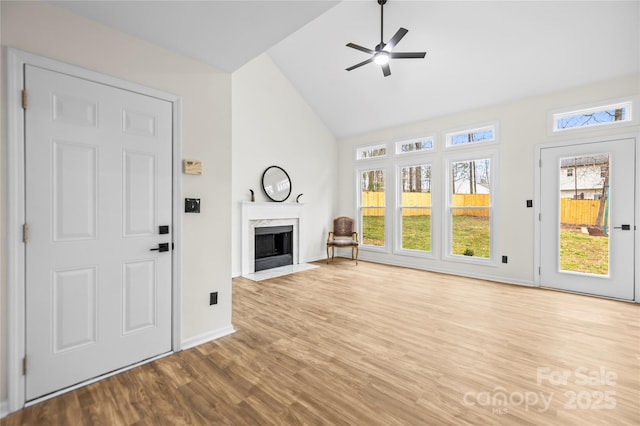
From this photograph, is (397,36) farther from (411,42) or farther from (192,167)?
(192,167)

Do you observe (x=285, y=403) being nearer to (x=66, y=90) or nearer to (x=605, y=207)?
(x=66, y=90)

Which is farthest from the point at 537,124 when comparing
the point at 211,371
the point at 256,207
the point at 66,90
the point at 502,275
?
the point at 66,90

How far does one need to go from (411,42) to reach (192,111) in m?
3.57

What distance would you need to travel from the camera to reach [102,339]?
2.07 metres

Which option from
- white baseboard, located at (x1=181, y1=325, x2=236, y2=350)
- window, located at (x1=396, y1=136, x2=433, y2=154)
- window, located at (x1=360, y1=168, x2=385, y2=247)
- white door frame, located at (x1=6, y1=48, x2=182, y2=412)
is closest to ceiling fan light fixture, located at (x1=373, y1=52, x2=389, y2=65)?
window, located at (x1=396, y1=136, x2=433, y2=154)

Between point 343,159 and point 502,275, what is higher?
point 343,159

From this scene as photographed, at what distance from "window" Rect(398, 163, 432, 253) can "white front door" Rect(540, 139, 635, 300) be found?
→ 1.86 m

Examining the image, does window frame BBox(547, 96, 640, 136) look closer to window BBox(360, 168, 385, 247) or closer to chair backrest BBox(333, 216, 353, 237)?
window BBox(360, 168, 385, 247)

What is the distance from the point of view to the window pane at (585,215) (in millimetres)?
3973

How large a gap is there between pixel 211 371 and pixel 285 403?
0.69m

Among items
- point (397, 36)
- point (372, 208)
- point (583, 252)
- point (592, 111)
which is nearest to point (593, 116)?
point (592, 111)

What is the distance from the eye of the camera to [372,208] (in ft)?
22.0

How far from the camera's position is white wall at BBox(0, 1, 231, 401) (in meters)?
1.88

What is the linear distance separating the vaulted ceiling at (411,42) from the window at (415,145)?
46cm
